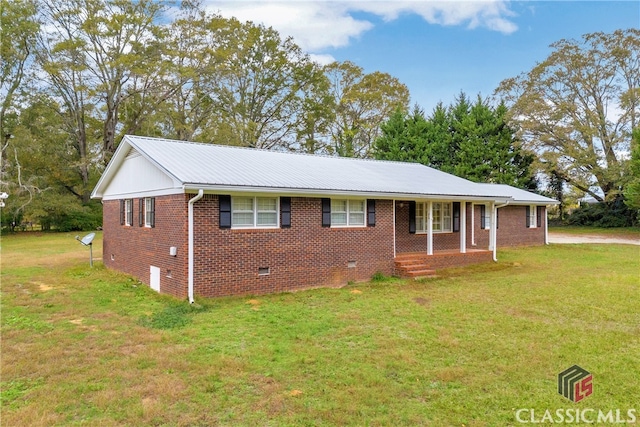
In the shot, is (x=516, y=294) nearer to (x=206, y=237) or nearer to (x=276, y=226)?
(x=276, y=226)

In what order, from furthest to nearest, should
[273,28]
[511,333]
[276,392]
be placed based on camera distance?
[273,28], [511,333], [276,392]

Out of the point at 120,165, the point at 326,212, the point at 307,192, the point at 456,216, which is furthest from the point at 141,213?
the point at 456,216

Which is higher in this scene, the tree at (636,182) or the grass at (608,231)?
the tree at (636,182)

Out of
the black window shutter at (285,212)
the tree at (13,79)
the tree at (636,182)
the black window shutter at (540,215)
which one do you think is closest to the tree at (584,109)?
the tree at (636,182)

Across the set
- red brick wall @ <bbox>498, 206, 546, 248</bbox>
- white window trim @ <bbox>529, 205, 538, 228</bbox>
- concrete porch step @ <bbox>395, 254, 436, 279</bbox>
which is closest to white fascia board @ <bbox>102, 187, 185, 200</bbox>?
concrete porch step @ <bbox>395, 254, 436, 279</bbox>

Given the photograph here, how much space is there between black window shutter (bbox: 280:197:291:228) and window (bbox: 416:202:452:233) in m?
6.39

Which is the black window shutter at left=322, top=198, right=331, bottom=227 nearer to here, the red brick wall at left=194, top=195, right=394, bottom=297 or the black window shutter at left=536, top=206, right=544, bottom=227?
the red brick wall at left=194, top=195, right=394, bottom=297

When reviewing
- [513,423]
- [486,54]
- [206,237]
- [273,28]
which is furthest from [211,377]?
[273,28]

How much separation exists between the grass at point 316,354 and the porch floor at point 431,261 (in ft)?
4.77

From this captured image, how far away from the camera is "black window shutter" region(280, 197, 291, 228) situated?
10.2m

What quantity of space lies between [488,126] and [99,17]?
2958 cm

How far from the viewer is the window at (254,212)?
965 cm

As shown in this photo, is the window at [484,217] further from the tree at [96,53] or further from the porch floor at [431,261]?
the tree at [96,53]

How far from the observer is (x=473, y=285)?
11.0m
